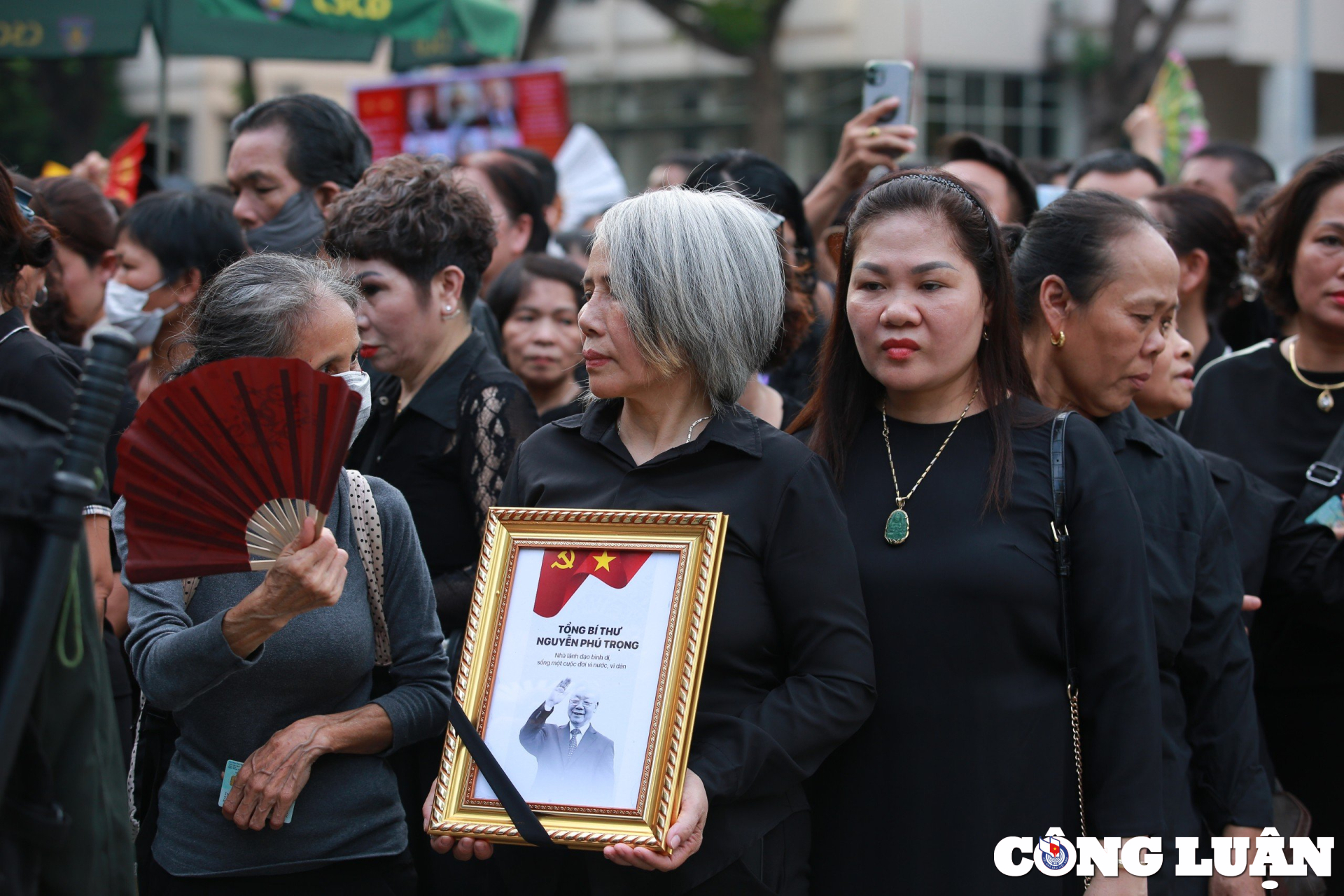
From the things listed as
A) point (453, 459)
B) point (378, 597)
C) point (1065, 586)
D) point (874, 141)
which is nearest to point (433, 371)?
point (453, 459)

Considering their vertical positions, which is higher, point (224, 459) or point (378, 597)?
point (224, 459)

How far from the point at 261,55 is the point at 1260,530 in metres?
6.03

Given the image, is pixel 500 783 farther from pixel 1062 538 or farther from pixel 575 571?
pixel 1062 538

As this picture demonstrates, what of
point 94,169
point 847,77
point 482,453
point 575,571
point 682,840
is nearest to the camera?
point 682,840

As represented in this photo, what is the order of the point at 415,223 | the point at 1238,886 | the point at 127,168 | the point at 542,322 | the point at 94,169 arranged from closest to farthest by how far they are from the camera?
the point at 1238,886 < the point at 415,223 < the point at 542,322 < the point at 94,169 < the point at 127,168

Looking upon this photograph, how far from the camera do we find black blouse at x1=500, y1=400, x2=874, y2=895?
2436 mm

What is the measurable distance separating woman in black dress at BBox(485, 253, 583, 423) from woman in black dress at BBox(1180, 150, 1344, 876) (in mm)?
2291

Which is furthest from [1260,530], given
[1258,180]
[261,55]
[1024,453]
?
[261,55]

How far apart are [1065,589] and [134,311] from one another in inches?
134

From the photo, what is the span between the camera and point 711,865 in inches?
96.3

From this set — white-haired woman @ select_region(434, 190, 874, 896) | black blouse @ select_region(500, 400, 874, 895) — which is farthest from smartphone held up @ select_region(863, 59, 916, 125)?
black blouse @ select_region(500, 400, 874, 895)

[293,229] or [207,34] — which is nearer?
[293,229]

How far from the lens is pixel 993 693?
2.62 m

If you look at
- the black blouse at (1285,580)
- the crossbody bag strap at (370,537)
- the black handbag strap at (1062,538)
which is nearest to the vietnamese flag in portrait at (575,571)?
the crossbody bag strap at (370,537)
